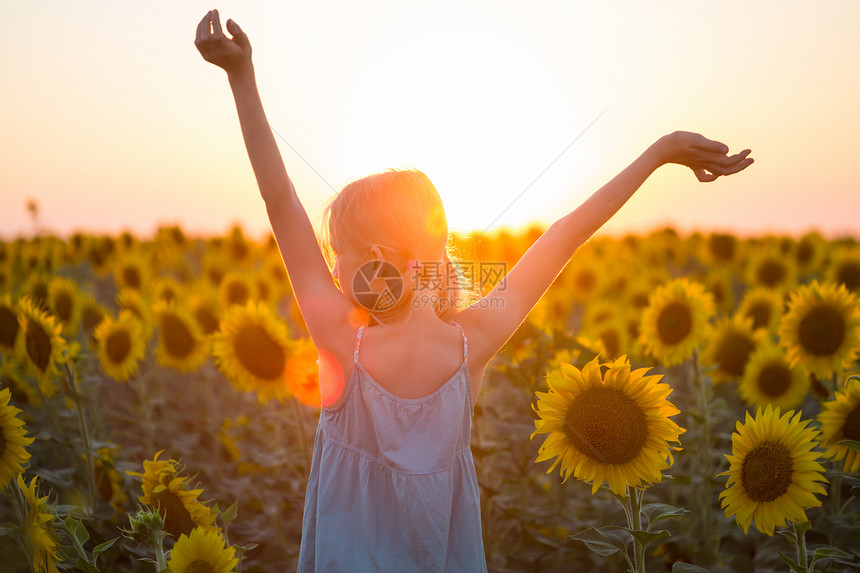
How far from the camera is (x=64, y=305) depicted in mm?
5750

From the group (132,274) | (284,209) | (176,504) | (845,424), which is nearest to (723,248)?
(845,424)

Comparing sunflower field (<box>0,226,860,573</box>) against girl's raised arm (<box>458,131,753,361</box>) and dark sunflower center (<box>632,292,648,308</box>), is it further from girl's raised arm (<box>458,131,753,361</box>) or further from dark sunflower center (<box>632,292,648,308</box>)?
girl's raised arm (<box>458,131,753,361</box>)

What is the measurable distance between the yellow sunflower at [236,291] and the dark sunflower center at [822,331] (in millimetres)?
5588

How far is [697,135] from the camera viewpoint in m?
2.13

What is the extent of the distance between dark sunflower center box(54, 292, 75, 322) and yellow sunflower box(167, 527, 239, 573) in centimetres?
452

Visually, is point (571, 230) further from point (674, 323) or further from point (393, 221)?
point (674, 323)

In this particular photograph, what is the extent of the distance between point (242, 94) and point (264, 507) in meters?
3.31

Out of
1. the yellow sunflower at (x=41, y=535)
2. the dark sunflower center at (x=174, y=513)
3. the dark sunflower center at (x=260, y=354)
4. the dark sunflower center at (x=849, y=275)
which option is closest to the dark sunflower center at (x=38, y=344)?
the dark sunflower center at (x=260, y=354)

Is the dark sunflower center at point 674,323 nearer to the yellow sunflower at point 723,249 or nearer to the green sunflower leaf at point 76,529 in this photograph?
the green sunflower leaf at point 76,529

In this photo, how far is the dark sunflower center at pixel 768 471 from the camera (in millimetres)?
2166

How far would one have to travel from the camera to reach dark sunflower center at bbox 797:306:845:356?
13.1ft

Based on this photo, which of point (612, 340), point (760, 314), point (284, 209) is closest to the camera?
point (284, 209)

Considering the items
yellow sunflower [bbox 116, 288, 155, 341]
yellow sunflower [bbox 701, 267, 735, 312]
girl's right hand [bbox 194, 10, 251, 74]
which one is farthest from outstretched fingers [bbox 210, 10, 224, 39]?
yellow sunflower [bbox 701, 267, 735, 312]

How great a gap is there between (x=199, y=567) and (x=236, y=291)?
5183mm
